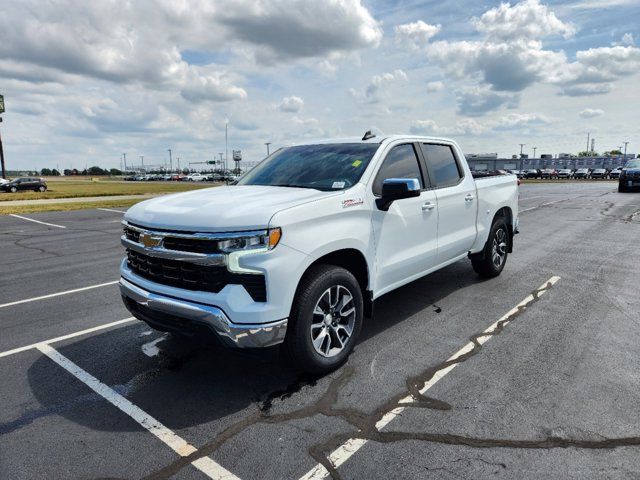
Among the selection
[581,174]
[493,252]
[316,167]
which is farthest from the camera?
[581,174]

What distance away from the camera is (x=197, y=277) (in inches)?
131

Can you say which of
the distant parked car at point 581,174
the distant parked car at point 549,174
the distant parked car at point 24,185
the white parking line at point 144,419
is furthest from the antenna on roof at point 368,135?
the distant parked car at point 581,174

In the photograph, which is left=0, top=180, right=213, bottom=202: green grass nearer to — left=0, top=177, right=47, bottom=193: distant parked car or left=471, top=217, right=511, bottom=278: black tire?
left=0, top=177, right=47, bottom=193: distant parked car

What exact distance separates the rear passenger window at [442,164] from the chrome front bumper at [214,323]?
2879mm

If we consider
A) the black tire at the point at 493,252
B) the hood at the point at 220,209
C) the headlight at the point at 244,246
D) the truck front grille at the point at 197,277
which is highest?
the hood at the point at 220,209

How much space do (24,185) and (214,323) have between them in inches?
1802

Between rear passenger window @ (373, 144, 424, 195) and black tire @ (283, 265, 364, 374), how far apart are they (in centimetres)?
94

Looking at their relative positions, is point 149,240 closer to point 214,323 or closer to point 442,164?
point 214,323

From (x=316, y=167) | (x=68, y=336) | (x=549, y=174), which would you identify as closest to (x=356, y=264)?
(x=316, y=167)

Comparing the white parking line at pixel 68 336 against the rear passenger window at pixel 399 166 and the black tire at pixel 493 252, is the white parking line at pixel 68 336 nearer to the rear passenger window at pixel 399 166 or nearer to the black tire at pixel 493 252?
the rear passenger window at pixel 399 166

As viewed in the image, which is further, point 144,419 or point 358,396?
point 358,396

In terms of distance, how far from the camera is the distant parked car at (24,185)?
132ft

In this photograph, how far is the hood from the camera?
3174 mm

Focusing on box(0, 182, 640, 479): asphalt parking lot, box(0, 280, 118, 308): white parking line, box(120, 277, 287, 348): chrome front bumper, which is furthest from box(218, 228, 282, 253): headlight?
box(0, 280, 118, 308): white parking line
